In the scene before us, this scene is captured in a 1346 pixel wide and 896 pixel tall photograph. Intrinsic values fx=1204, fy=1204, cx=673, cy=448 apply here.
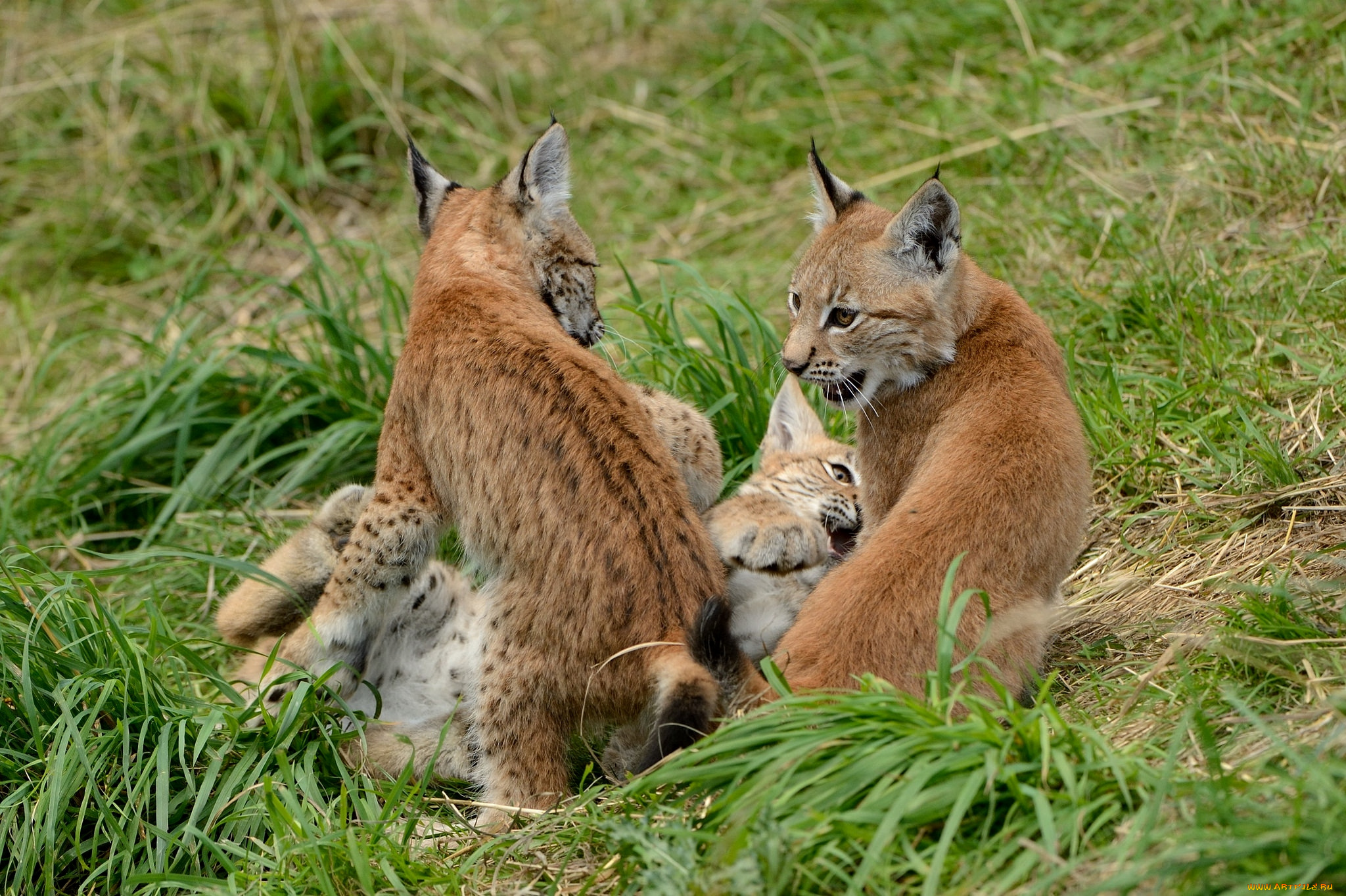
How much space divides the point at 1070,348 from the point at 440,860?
125 inches

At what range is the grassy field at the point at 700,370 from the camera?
261 centimetres

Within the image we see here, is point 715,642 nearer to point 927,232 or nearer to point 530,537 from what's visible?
point 530,537

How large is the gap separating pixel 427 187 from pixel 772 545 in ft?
6.77

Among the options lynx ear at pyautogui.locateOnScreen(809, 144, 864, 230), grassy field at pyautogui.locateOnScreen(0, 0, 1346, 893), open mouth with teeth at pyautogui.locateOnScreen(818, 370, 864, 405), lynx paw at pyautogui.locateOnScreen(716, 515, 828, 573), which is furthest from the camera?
lynx ear at pyautogui.locateOnScreen(809, 144, 864, 230)

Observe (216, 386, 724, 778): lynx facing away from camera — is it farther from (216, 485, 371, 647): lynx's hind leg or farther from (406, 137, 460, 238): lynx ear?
(406, 137, 460, 238): lynx ear

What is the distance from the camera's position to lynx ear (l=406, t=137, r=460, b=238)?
15.4 ft

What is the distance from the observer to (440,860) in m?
3.20

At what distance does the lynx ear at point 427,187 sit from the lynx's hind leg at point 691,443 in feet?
3.60

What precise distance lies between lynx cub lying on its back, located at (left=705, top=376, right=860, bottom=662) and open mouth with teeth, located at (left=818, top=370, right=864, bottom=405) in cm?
39

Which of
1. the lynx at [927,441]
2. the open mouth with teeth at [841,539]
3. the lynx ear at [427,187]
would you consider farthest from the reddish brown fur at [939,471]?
the lynx ear at [427,187]

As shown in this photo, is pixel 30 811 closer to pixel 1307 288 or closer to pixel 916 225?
pixel 916 225

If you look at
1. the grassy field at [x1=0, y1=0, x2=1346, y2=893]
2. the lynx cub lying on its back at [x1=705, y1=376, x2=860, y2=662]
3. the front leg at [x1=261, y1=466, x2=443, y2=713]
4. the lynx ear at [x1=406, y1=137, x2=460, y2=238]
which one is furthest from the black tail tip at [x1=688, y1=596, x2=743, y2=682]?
the lynx ear at [x1=406, y1=137, x2=460, y2=238]

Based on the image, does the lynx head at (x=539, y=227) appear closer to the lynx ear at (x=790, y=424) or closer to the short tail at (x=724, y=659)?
the lynx ear at (x=790, y=424)

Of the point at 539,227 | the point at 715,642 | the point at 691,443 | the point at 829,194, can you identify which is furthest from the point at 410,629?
the point at 829,194
